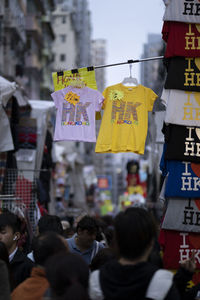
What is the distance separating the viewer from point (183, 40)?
21.6 feet

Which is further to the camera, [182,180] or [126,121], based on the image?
[126,121]

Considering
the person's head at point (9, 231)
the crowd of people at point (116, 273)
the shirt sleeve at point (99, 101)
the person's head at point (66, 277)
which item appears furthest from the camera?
the shirt sleeve at point (99, 101)

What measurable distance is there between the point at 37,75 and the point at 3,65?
586 inches

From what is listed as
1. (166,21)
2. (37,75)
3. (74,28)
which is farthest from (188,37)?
(74,28)

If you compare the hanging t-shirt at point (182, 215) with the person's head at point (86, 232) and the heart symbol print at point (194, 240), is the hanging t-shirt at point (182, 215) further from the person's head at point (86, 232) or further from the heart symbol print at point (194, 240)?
the person's head at point (86, 232)

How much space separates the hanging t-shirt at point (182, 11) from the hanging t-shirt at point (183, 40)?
82mm

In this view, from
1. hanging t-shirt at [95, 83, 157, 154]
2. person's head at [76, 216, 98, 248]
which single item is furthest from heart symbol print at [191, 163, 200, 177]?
hanging t-shirt at [95, 83, 157, 154]

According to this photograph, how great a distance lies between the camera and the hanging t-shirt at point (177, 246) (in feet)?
20.5

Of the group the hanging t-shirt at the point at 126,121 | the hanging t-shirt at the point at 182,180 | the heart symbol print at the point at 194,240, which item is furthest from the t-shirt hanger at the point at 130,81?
the heart symbol print at the point at 194,240

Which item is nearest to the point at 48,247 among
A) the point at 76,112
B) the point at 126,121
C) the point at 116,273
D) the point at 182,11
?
the point at 116,273

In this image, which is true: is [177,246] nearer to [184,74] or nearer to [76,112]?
[184,74]

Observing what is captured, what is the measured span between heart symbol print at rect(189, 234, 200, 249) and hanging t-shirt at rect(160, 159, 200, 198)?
1.39ft

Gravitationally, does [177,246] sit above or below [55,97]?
below

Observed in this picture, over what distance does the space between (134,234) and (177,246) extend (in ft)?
8.65
